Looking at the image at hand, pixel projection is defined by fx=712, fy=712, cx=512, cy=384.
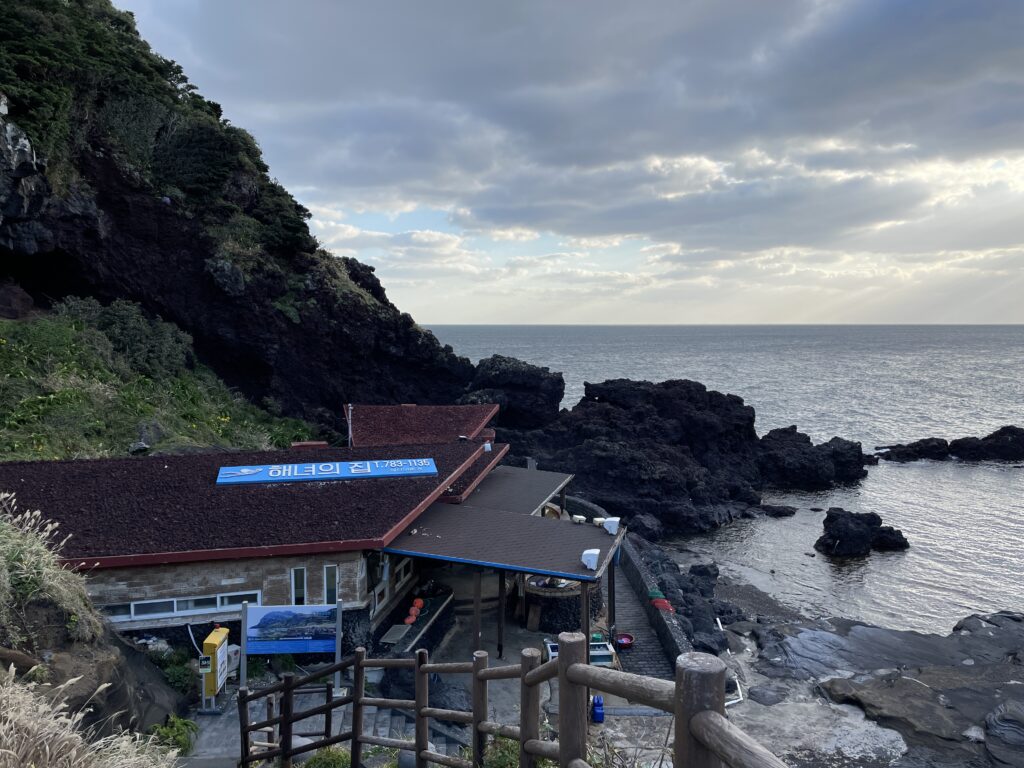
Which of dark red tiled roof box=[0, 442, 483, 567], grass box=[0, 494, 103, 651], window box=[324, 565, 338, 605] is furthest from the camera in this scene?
window box=[324, 565, 338, 605]

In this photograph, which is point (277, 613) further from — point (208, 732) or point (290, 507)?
point (290, 507)

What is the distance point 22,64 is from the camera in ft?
95.8

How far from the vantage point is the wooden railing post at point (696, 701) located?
3.05 meters

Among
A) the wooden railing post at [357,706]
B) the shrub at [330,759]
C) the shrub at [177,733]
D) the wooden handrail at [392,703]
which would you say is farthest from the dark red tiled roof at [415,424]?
the wooden handrail at [392,703]

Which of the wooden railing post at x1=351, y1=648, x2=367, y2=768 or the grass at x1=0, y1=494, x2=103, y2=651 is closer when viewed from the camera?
the wooden railing post at x1=351, y1=648, x2=367, y2=768

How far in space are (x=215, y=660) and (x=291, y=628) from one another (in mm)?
1279

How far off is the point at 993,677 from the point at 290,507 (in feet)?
60.2

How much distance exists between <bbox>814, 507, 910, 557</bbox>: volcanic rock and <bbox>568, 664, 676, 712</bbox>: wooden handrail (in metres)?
29.8

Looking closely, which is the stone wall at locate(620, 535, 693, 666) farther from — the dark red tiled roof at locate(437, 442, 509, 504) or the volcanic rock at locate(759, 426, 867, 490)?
the volcanic rock at locate(759, 426, 867, 490)

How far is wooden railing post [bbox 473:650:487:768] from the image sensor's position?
5820 millimetres

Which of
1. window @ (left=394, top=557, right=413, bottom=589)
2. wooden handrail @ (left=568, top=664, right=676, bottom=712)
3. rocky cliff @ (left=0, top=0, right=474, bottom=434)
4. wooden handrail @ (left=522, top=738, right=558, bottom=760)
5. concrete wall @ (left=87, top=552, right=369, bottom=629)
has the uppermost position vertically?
rocky cliff @ (left=0, top=0, right=474, bottom=434)

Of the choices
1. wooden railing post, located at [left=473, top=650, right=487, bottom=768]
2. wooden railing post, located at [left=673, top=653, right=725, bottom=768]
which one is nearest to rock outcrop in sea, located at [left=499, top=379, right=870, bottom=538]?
wooden railing post, located at [left=473, top=650, right=487, bottom=768]

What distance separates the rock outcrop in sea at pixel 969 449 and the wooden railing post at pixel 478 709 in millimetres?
52040

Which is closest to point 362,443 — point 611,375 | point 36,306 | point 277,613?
point 277,613
